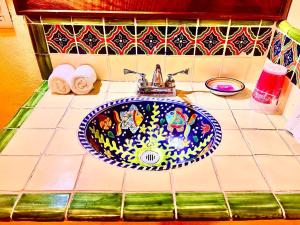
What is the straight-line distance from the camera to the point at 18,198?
2.25ft

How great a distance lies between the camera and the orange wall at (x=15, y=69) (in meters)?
1.19

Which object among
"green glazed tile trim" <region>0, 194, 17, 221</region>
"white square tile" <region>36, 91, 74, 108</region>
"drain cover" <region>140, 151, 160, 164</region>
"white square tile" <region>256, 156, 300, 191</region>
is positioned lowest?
"drain cover" <region>140, 151, 160, 164</region>

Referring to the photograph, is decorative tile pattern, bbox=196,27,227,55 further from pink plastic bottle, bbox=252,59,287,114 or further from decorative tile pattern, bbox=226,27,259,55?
pink plastic bottle, bbox=252,59,287,114

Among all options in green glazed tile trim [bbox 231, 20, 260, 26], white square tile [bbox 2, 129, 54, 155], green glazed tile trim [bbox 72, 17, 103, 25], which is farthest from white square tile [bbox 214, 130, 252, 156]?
green glazed tile trim [bbox 72, 17, 103, 25]

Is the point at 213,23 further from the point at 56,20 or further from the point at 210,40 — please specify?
the point at 56,20

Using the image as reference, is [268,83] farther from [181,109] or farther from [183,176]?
[183,176]

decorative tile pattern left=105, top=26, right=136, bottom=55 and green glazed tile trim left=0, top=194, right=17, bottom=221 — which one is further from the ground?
decorative tile pattern left=105, top=26, right=136, bottom=55

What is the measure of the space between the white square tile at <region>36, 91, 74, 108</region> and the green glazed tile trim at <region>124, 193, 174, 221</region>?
0.60m

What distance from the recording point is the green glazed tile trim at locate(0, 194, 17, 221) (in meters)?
0.64

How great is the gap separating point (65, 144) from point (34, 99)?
0.39 metres

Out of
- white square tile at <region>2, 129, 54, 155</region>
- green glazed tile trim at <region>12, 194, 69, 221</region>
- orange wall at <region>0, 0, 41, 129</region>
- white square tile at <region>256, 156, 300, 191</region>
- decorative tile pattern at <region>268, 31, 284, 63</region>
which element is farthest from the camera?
orange wall at <region>0, 0, 41, 129</region>

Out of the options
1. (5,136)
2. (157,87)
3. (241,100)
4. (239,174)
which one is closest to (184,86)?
(157,87)

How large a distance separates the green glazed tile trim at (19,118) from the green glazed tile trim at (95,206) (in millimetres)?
470

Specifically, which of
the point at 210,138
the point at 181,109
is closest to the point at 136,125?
the point at 181,109
